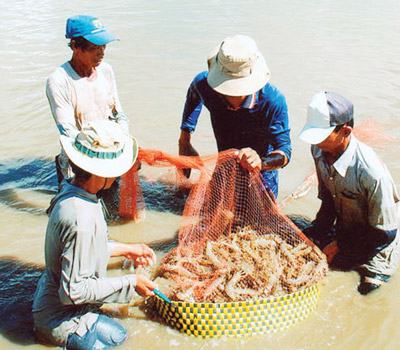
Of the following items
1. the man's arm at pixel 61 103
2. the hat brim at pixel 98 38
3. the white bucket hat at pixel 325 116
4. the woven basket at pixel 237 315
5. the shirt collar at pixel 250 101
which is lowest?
the woven basket at pixel 237 315

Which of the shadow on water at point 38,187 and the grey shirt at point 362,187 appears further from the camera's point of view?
the shadow on water at point 38,187

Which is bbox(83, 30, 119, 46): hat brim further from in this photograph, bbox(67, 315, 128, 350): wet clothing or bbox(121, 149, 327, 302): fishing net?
bbox(67, 315, 128, 350): wet clothing

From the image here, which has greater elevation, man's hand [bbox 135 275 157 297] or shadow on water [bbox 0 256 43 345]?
man's hand [bbox 135 275 157 297]

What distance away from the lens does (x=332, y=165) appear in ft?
12.6

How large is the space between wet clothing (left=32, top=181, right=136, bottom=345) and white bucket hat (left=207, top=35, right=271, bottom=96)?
159 cm

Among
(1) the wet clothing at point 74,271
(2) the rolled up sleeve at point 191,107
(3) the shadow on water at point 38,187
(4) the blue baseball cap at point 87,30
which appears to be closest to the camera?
(1) the wet clothing at point 74,271

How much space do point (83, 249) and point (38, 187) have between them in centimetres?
338

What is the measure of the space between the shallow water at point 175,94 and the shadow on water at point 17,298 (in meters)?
0.01

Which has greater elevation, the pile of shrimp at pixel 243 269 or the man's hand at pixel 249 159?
the man's hand at pixel 249 159

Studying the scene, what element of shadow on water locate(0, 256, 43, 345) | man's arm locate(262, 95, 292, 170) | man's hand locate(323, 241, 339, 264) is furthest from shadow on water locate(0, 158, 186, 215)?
man's hand locate(323, 241, 339, 264)

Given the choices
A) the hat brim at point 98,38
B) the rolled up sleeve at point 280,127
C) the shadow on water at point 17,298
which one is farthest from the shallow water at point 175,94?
the hat brim at point 98,38

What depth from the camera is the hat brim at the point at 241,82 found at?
12.6 feet

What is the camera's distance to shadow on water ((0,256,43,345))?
3637 millimetres

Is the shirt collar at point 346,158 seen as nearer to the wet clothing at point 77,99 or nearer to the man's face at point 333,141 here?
the man's face at point 333,141
